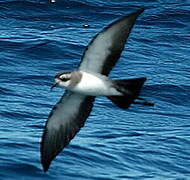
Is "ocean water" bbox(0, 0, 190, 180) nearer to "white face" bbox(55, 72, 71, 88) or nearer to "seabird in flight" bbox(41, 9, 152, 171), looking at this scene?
"seabird in flight" bbox(41, 9, 152, 171)

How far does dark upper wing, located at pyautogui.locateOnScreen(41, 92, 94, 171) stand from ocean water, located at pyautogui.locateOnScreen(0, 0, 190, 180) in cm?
126

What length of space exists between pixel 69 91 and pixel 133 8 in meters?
11.9

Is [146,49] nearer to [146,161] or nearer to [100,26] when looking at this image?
[100,26]

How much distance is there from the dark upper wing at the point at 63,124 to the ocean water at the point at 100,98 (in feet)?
4.12

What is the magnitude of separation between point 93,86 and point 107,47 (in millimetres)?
535

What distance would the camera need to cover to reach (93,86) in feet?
35.5

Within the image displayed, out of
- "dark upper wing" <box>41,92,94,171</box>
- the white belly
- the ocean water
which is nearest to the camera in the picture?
the white belly

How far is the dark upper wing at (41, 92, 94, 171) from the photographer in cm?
1173

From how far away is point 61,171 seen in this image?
1336cm

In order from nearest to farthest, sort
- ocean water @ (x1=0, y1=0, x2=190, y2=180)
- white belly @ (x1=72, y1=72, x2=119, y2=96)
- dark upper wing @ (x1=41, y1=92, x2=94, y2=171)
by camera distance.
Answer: white belly @ (x1=72, y1=72, x2=119, y2=96)
dark upper wing @ (x1=41, y1=92, x2=94, y2=171)
ocean water @ (x1=0, y1=0, x2=190, y2=180)

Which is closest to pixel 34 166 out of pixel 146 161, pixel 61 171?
pixel 61 171

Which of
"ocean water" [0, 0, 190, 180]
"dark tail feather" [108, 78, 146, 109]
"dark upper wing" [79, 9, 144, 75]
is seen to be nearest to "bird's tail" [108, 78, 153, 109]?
"dark tail feather" [108, 78, 146, 109]

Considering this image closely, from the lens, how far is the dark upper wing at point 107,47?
10.9 meters

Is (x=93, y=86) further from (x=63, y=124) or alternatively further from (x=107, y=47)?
(x=63, y=124)
